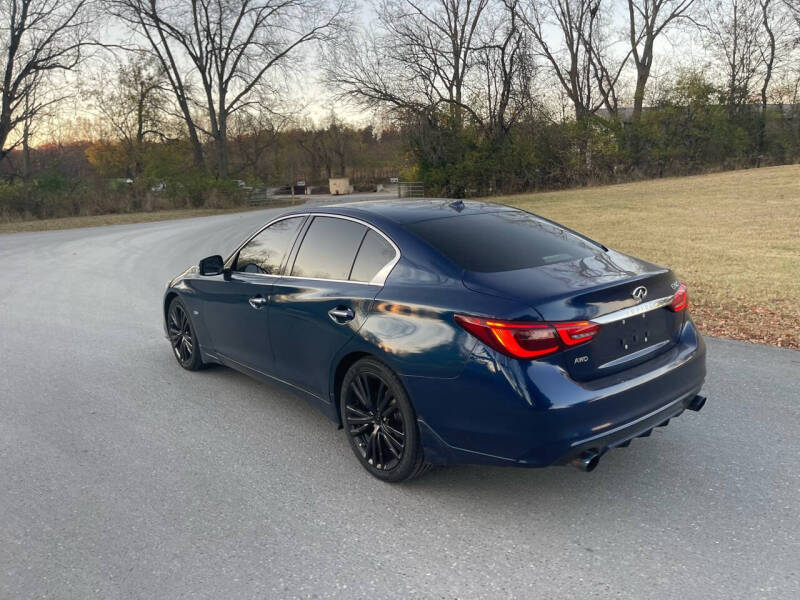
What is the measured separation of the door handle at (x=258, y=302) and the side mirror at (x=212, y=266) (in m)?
0.66

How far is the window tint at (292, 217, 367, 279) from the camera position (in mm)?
4203

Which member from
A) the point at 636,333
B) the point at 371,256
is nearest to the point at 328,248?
the point at 371,256

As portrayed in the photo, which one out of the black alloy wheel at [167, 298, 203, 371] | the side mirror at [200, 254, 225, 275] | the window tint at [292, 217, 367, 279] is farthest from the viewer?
the black alloy wheel at [167, 298, 203, 371]

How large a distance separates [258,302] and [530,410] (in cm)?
240

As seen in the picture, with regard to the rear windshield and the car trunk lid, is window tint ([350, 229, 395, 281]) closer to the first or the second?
the rear windshield

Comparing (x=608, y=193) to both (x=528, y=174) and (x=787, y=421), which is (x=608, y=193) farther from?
(x=787, y=421)

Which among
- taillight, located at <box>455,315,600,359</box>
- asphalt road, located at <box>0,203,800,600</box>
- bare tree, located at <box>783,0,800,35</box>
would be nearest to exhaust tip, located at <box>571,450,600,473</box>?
asphalt road, located at <box>0,203,800,600</box>

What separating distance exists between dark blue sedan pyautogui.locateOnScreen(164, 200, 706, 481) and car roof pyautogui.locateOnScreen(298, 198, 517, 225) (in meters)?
0.02

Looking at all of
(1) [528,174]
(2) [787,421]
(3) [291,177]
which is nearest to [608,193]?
(1) [528,174]

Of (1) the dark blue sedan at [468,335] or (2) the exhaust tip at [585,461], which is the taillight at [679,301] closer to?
(1) the dark blue sedan at [468,335]

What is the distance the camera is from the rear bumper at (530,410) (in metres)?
3.08

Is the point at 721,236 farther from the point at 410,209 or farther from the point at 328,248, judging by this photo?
the point at 328,248

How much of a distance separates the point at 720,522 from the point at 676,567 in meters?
0.50

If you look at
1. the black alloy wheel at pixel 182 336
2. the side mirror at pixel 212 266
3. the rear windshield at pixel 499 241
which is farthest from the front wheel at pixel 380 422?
the black alloy wheel at pixel 182 336
